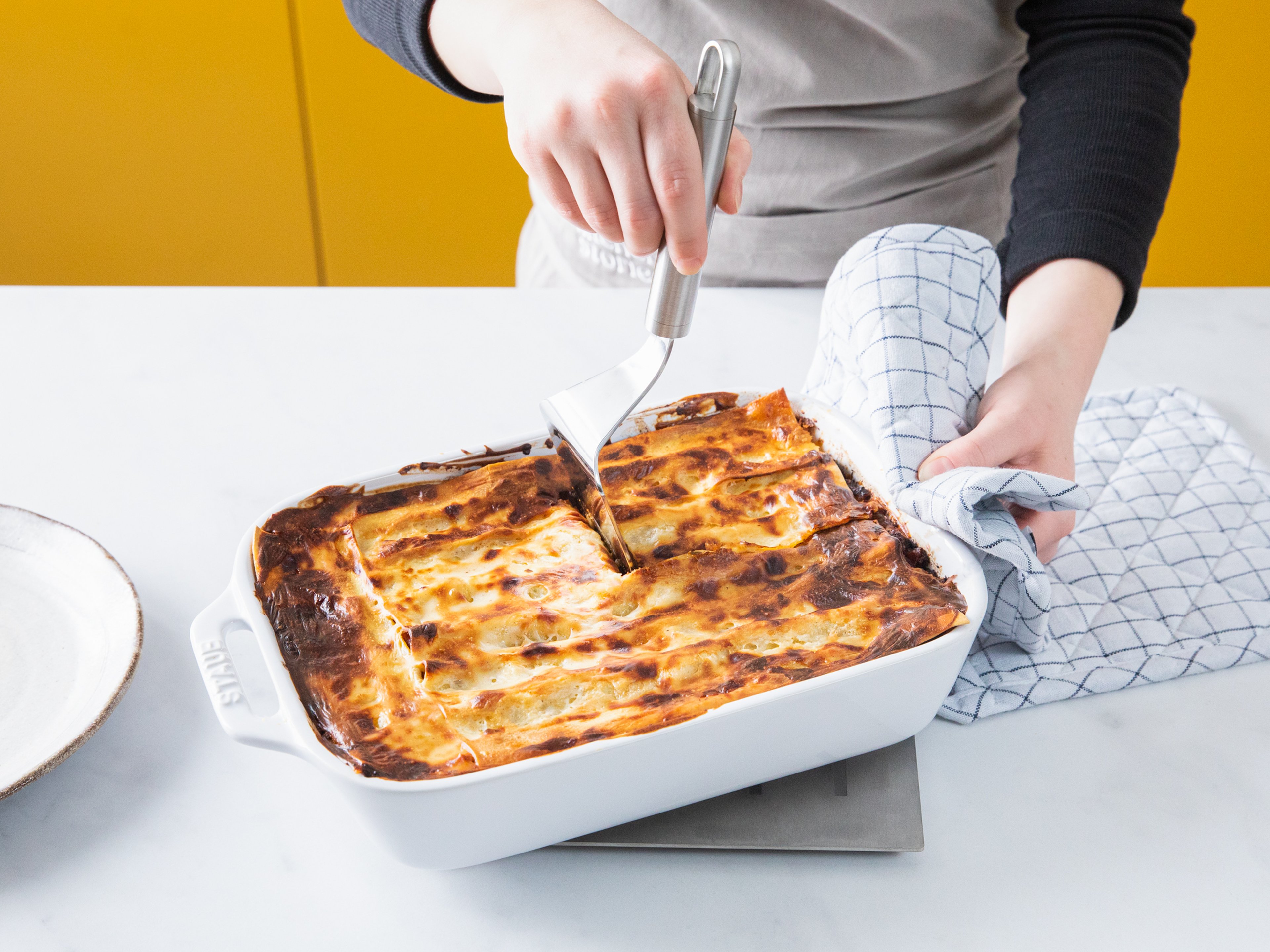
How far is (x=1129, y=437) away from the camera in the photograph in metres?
1.02

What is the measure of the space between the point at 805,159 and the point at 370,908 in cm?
91

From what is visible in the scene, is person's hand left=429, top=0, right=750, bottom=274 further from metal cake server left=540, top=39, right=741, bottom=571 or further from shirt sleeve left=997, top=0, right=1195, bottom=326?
shirt sleeve left=997, top=0, right=1195, bottom=326

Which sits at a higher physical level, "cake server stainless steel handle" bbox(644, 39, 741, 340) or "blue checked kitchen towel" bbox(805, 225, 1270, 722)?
"cake server stainless steel handle" bbox(644, 39, 741, 340)

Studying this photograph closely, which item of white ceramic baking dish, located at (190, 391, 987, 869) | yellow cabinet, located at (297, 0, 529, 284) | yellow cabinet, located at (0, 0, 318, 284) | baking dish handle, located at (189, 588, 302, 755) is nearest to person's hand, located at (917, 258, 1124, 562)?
white ceramic baking dish, located at (190, 391, 987, 869)

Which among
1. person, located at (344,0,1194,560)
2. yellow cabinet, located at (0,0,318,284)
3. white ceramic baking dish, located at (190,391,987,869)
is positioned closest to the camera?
white ceramic baking dish, located at (190,391,987,869)

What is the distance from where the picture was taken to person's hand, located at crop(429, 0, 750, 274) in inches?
26.0

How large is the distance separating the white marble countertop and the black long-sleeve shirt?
10.5 inches

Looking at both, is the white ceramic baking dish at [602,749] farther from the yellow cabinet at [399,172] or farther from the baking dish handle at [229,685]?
the yellow cabinet at [399,172]

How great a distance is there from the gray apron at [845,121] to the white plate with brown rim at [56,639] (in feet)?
2.04

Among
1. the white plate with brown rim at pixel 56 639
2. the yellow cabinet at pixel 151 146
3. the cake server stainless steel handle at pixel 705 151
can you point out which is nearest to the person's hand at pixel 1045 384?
the cake server stainless steel handle at pixel 705 151

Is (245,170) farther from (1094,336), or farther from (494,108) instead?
(1094,336)

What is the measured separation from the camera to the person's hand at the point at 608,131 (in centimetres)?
66

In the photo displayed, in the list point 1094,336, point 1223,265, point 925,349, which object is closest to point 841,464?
point 925,349

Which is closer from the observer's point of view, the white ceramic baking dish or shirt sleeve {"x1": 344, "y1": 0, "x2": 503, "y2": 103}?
the white ceramic baking dish
